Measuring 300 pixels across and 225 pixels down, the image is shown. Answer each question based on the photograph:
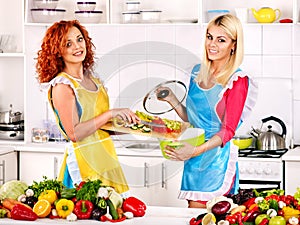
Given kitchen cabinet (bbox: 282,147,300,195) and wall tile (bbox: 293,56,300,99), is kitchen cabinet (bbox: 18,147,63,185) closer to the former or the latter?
kitchen cabinet (bbox: 282,147,300,195)

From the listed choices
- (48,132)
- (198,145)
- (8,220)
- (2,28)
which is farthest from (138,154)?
(8,220)

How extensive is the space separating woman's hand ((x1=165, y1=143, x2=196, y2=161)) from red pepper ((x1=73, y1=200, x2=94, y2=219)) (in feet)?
2.39

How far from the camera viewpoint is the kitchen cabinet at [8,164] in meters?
5.30

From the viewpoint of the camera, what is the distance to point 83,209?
316cm

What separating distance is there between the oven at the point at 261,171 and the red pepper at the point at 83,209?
1.97 metres

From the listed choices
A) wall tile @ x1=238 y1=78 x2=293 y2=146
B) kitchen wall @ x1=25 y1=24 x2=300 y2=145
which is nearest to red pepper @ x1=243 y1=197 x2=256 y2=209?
kitchen wall @ x1=25 y1=24 x2=300 y2=145

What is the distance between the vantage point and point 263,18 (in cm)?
524

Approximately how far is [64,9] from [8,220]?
2841 mm

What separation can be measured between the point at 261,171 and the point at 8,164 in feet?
5.97

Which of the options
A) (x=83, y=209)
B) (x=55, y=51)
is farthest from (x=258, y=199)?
(x=55, y=51)

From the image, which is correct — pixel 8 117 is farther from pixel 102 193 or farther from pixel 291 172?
pixel 102 193

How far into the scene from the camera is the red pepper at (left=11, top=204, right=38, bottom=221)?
3.15 meters

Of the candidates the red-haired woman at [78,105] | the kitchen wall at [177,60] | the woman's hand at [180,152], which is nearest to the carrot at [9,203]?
the red-haired woman at [78,105]

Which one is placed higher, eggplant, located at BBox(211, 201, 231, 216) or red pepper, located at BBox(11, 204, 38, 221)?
eggplant, located at BBox(211, 201, 231, 216)
